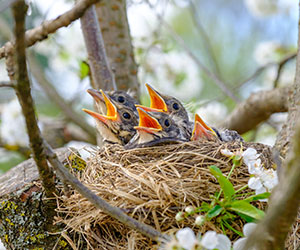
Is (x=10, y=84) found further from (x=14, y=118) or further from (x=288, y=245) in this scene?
(x=14, y=118)

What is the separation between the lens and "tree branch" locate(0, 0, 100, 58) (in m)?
1.92

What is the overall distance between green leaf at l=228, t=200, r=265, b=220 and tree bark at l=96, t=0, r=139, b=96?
2018 mm

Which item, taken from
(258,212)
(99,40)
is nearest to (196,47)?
(99,40)

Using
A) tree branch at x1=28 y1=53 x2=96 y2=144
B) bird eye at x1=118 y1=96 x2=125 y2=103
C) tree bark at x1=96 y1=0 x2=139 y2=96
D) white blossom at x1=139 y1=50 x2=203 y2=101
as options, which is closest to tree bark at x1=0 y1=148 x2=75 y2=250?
bird eye at x1=118 y1=96 x2=125 y2=103

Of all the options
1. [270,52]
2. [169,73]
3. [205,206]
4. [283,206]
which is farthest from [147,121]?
[270,52]

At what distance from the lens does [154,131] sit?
2.58 m

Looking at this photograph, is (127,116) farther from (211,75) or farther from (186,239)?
(186,239)

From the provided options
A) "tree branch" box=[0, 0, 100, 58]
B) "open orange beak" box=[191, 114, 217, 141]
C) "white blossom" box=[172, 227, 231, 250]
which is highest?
"tree branch" box=[0, 0, 100, 58]

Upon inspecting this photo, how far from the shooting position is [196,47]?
11219mm

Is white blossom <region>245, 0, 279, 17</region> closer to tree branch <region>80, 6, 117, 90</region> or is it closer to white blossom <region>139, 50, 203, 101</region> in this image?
white blossom <region>139, 50, 203, 101</region>

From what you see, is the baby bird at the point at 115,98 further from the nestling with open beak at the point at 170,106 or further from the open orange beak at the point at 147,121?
the open orange beak at the point at 147,121

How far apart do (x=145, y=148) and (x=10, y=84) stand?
1096 mm

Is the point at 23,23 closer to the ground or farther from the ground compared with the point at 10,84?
farther from the ground

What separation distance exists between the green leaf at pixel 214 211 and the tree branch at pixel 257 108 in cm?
181
